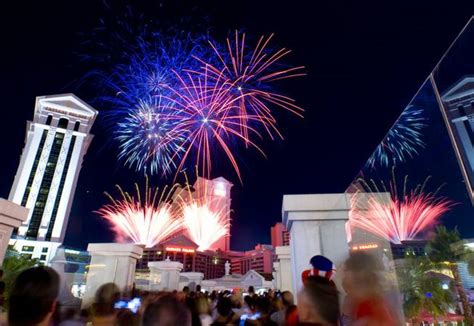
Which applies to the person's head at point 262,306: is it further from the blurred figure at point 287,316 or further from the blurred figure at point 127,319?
the blurred figure at point 127,319

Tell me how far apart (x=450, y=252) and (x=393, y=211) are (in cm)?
356

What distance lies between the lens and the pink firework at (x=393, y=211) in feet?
25.5

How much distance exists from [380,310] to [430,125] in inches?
197

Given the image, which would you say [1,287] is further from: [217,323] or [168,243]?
[168,243]

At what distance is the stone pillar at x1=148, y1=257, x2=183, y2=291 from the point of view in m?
16.9

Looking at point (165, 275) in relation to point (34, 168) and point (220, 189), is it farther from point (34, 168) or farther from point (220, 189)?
point (220, 189)

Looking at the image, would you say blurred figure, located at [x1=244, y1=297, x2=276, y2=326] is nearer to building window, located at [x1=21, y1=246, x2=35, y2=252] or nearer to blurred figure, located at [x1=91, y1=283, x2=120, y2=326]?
blurred figure, located at [x1=91, y1=283, x2=120, y2=326]

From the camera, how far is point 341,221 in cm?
662

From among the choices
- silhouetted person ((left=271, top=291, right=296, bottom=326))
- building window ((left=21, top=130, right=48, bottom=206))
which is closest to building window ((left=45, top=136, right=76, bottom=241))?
building window ((left=21, top=130, right=48, bottom=206))

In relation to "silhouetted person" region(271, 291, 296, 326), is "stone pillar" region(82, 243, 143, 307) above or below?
above

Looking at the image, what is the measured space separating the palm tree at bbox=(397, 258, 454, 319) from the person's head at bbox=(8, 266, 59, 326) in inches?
512

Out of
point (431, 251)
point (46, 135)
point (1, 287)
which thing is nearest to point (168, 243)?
point (46, 135)

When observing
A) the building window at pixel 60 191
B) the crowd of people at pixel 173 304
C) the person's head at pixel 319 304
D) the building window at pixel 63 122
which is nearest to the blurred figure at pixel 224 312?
the crowd of people at pixel 173 304

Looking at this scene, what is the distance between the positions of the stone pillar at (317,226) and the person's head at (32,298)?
5203mm
